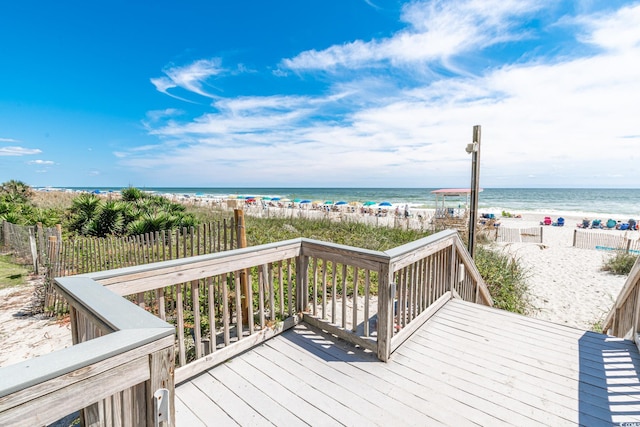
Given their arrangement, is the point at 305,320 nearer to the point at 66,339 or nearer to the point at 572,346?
the point at 572,346

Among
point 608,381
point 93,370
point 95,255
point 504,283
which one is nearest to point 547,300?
point 504,283

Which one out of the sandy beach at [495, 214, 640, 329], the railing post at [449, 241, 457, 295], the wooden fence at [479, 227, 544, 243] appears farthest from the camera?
the wooden fence at [479, 227, 544, 243]

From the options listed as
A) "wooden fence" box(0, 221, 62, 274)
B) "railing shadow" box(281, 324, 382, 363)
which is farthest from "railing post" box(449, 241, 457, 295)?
"wooden fence" box(0, 221, 62, 274)

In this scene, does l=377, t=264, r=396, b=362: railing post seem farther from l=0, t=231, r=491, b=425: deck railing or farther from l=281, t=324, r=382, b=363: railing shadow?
l=281, t=324, r=382, b=363: railing shadow

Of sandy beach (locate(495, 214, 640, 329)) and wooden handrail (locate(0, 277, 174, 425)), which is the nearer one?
wooden handrail (locate(0, 277, 174, 425))

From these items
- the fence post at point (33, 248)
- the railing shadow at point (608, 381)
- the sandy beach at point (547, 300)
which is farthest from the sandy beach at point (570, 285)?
the fence post at point (33, 248)

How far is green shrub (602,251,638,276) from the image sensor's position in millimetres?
8510

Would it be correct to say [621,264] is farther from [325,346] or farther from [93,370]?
[93,370]

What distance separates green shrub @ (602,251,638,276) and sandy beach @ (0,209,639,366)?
0.95ft

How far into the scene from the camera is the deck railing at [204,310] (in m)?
1.01

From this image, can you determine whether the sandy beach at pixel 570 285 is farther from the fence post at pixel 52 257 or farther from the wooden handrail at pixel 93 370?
the fence post at pixel 52 257

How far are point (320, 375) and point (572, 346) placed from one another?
2.71 meters

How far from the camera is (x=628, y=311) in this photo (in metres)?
3.40

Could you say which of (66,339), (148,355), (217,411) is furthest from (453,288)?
(66,339)
